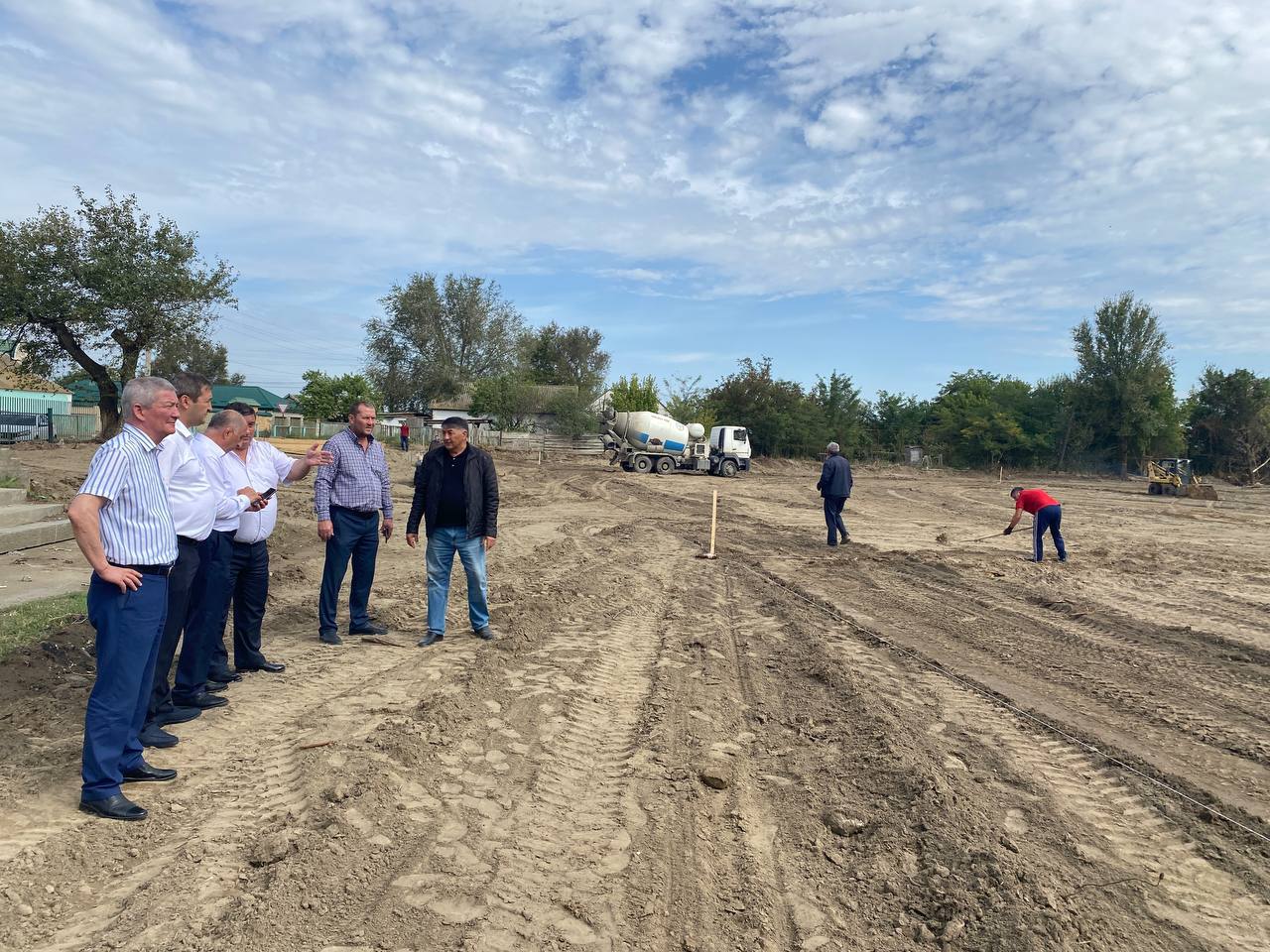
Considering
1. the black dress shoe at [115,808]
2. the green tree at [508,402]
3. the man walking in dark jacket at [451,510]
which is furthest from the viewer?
the green tree at [508,402]

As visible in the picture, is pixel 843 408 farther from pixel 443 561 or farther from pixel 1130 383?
pixel 443 561

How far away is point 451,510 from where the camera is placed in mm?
6457

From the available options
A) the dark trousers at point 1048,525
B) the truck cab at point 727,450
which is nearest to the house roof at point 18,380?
the truck cab at point 727,450

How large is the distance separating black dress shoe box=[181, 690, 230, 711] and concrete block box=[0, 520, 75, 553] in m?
6.26

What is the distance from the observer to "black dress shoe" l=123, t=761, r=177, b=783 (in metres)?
3.74

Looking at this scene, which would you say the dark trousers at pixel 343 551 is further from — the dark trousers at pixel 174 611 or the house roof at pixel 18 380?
the house roof at pixel 18 380

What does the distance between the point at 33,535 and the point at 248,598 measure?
6.11 m

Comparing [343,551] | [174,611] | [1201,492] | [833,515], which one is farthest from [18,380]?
[1201,492]

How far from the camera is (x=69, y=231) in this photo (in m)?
25.7

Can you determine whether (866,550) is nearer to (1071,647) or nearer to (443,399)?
(1071,647)

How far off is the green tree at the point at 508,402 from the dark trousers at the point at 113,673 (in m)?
49.5

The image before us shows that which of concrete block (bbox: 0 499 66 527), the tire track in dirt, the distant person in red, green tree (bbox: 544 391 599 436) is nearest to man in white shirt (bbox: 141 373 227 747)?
the tire track in dirt

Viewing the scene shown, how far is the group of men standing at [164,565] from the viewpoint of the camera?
3.44 meters

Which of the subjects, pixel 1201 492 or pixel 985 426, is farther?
pixel 985 426
